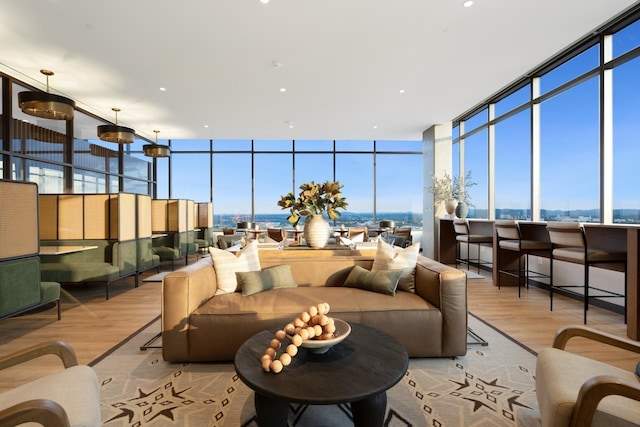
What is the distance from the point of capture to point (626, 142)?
373 centimetres

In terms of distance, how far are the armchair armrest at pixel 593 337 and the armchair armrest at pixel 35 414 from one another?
2204 millimetres

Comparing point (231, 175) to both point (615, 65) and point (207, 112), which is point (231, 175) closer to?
point (207, 112)

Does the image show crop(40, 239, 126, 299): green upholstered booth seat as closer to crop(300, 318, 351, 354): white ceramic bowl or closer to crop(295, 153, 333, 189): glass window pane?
crop(300, 318, 351, 354): white ceramic bowl

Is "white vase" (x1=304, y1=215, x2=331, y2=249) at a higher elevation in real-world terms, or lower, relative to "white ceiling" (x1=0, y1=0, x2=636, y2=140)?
lower

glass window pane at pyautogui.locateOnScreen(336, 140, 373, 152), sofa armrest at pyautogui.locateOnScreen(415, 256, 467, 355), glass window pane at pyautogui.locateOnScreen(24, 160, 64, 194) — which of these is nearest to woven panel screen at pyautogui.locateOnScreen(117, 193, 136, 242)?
glass window pane at pyautogui.locateOnScreen(24, 160, 64, 194)

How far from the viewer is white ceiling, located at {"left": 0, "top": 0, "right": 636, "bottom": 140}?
327cm

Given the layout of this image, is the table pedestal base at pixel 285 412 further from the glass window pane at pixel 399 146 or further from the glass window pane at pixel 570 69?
the glass window pane at pixel 399 146

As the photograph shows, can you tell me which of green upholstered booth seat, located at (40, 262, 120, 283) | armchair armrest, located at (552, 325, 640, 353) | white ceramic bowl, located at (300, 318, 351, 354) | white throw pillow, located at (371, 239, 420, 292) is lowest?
green upholstered booth seat, located at (40, 262, 120, 283)

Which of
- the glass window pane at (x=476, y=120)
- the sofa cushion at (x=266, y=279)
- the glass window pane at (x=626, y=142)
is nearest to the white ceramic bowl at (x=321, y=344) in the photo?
the sofa cushion at (x=266, y=279)

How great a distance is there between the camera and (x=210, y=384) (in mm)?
2104

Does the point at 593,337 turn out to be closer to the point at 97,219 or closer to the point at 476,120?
the point at 97,219

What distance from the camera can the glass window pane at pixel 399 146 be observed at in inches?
369

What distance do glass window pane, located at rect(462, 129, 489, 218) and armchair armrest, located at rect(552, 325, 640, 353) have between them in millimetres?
5562

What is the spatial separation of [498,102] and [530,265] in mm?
3361
